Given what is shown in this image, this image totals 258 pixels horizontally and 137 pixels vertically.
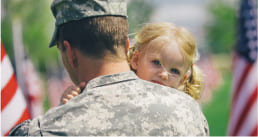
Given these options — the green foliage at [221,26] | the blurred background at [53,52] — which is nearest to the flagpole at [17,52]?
the blurred background at [53,52]

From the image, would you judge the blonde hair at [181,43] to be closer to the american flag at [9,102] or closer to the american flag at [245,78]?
the american flag at [9,102]

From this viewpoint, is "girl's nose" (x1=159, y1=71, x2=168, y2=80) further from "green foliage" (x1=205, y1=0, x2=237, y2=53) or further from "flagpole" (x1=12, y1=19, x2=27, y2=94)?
"green foliage" (x1=205, y1=0, x2=237, y2=53)

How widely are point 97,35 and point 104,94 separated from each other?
0.30 meters

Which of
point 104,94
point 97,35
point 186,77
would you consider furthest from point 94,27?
point 186,77

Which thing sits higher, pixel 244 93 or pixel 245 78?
pixel 245 78

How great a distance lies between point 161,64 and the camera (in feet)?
10.7

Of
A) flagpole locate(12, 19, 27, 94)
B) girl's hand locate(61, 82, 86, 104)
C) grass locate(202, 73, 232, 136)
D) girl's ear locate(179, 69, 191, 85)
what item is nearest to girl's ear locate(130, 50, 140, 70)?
girl's ear locate(179, 69, 191, 85)

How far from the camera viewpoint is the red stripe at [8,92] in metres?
3.50

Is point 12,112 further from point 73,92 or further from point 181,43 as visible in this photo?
point 181,43

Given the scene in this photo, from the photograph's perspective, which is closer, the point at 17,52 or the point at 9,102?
the point at 9,102

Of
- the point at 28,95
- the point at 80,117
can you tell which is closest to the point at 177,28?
the point at 80,117

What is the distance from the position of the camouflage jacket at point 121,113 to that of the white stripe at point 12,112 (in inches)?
57.9

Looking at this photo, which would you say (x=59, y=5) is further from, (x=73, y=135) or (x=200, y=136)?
(x=200, y=136)

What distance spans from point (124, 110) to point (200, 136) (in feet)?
1.44
